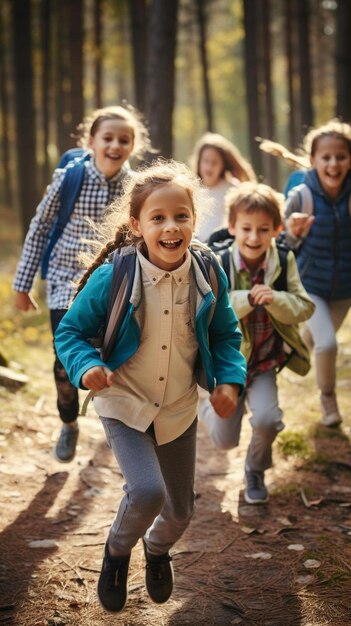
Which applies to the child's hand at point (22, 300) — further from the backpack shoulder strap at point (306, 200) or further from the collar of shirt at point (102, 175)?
the backpack shoulder strap at point (306, 200)

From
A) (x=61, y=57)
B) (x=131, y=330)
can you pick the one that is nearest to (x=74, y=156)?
(x=131, y=330)

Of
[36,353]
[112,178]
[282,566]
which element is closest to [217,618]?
[282,566]

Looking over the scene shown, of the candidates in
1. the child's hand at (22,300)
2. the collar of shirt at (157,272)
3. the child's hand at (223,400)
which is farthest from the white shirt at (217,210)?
the child's hand at (223,400)

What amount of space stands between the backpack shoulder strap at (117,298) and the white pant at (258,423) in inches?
69.6

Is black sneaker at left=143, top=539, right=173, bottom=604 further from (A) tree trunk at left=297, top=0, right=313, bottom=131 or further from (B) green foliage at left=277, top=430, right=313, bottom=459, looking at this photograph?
(A) tree trunk at left=297, top=0, right=313, bottom=131

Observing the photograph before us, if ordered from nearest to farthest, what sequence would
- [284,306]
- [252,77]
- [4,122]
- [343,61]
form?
[284,306] → [343,61] → [252,77] → [4,122]

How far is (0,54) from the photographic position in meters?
25.9

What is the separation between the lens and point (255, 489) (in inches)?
200

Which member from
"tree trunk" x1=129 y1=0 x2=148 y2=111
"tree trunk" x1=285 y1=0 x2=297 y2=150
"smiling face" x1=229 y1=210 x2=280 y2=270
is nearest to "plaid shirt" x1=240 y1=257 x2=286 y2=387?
"smiling face" x1=229 y1=210 x2=280 y2=270

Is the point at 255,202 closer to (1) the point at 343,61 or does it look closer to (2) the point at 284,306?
(2) the point at 284,306

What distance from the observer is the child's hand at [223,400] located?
3326mm

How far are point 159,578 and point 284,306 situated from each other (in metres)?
1.98

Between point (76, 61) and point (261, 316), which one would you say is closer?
point (261, 316)

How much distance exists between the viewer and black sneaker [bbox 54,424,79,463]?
560 cm
